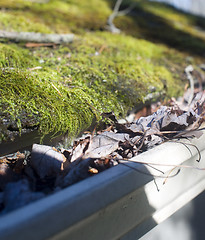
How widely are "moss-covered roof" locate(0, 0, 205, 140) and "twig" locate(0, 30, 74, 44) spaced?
9 cm

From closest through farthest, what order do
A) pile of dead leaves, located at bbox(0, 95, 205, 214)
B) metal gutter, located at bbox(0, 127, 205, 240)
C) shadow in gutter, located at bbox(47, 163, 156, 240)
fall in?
metal gutter, located at bbox(0, 127, 205, 240), shadow in gutter, located at bbox(47, 163, 156, 240), pile of dead leaves, located at bbox(0, 95, 205, 214)

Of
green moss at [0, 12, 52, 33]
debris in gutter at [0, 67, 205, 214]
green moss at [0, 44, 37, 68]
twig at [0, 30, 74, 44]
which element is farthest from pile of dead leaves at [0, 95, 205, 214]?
green moss at [0, 12, 52, 33]

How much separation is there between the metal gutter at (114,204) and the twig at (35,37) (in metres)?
1.67

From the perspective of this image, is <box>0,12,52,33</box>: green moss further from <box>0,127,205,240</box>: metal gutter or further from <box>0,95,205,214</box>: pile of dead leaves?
<box>0,127,205,240</box>: metal gutter

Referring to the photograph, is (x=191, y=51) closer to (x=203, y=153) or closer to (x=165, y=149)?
(x=203, y=153)

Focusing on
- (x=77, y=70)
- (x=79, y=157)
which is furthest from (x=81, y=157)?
(x=77, y=70)

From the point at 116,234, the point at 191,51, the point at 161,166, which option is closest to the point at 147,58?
the point at 191,51

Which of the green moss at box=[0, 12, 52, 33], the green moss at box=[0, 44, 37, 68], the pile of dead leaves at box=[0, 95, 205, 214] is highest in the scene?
the green moss at box=[0, 12, 52, 33]

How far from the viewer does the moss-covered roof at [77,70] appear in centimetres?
144

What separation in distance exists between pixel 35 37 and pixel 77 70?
2.42ft

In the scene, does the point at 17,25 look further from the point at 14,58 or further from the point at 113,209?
the point at 113,209

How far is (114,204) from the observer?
3.59ft

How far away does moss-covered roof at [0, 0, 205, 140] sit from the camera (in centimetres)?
144

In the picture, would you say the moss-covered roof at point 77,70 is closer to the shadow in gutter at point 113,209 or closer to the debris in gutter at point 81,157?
the debris in gutter at point 81,157
